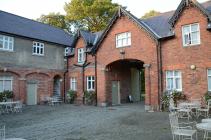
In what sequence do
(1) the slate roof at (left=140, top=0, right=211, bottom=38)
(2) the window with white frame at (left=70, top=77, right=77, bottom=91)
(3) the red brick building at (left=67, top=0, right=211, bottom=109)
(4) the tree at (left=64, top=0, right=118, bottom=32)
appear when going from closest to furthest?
(3) the red brick building at (left=67, top=0, right=211, bottom=109) < (1) the slate roof at (left=140, top=0, right=211, bottom=38) < (2) the window with white frame at (left=70, top=77, right=77, bottom=91) < (4) the tree at (left=64, top=0, right=118, bottom=32)

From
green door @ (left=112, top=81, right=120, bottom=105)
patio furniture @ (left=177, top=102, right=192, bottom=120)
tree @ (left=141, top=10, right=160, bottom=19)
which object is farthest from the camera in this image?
tree @ (left=141, top=10, right=160, bottom=19)

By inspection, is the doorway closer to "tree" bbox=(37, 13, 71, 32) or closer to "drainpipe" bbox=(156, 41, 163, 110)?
"drainpipe" bbox=(156, 41, 163, 110)

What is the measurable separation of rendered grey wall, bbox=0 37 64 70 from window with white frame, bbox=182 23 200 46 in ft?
50.0

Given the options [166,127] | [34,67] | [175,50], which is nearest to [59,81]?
[34,67]

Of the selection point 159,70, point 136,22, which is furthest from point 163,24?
point 159,70

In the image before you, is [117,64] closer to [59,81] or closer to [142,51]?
[142,51]

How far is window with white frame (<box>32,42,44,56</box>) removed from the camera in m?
24.6

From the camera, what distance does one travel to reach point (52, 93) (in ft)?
87.6

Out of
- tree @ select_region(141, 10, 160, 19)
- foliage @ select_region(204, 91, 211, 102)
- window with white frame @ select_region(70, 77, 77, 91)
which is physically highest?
tree @ select_region(141, 10, 160, 19)

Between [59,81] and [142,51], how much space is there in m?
12.7

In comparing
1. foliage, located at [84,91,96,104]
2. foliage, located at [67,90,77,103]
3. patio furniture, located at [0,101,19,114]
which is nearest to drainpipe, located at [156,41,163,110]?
foliage, located at [84,91,96,104]

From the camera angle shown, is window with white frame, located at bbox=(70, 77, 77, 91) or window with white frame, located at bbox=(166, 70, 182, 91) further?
window with white frame, located at bbox=(70, 77, 77, 91)

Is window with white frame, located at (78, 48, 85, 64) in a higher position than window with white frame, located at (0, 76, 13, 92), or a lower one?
higher

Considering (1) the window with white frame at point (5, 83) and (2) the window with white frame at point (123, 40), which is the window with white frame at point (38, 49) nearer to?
(1) the window with white frame at point (5, 83)
